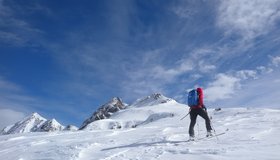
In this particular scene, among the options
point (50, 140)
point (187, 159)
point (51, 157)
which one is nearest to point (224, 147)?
point (187, 159)

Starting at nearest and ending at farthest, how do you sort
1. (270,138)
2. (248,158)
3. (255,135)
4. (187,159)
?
(248,158) → (187,159) → (270,138) → (255,135)

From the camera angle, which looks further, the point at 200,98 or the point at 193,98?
the point at 193,98

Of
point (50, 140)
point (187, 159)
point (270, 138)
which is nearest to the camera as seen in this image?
point (187, 159)

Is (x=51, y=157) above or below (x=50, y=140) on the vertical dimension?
below

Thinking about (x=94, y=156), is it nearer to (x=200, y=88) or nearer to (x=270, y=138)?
(x=200, y=88)

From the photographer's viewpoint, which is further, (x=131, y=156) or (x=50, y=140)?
(x=50, y=140)

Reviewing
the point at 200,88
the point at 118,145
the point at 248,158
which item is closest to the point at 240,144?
the point at 248,158

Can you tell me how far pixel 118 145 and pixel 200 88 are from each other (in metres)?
4.03

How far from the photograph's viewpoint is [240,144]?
1208 cm

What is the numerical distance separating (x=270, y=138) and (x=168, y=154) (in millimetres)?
4138

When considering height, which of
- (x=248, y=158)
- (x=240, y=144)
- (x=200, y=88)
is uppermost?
(x=200, y=88)

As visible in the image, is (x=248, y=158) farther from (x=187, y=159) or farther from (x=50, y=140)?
(x=50, y=140)

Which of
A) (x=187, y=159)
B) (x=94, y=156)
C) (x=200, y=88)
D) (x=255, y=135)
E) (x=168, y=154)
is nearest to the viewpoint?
(x=187, y=159)

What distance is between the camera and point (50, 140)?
17031mm
